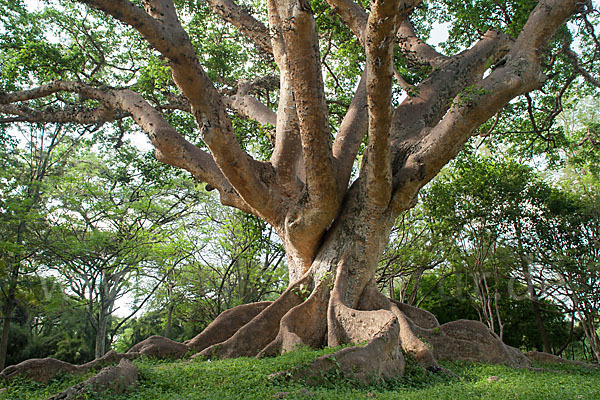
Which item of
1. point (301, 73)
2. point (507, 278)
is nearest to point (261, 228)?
point (301, 73)

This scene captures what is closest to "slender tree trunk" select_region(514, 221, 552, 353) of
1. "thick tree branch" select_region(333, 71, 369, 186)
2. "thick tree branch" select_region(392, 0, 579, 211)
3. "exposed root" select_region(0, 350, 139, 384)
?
"thick tree branch" select_region(392, 0, 579, 211)

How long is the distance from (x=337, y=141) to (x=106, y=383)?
524 cm

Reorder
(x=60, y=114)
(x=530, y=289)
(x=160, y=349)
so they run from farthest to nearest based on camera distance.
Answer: (x=530, y=289) < (x=60, y=114) < (x=160, y=349)

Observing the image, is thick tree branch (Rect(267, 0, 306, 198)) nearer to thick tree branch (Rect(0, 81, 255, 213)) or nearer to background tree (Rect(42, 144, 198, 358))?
thick tree branch (Rect(0, 81, 255, 213))

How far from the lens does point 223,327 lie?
7.29 meters

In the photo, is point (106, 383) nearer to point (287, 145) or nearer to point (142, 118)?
point (142, 118)

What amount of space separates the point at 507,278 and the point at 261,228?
929 cm

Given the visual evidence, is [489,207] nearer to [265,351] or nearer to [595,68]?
[595,68]

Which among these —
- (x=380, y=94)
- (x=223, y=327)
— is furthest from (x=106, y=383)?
(x=380, y=94)

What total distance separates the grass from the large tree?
0.33 meters

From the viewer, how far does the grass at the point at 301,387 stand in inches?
141

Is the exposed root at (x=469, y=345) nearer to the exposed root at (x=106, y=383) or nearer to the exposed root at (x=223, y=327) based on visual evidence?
the exposed root at (x=223, y=327)

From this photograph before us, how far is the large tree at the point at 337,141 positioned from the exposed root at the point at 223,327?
0.8 inches

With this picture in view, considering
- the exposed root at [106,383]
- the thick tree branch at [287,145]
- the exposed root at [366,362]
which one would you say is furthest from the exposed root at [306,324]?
the exposed root at [106,383]
